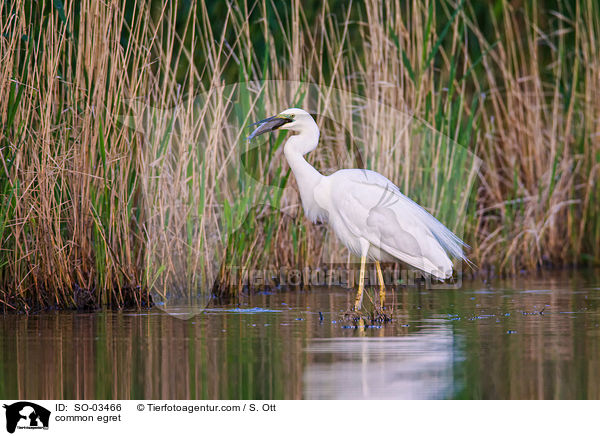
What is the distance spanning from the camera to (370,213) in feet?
24.1

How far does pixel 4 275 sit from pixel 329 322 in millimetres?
2214

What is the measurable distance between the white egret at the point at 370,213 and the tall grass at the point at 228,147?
0.60 metres

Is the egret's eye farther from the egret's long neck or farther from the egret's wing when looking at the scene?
the egret's wing

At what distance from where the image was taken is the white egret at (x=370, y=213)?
7281mm

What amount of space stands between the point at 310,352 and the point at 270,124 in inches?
103

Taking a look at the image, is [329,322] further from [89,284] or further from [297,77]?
[297,77]

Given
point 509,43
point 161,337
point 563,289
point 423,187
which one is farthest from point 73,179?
point 509,43

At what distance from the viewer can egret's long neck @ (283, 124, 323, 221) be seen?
745 cm

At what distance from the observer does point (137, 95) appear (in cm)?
714

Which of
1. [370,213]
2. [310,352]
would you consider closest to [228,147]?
[370,213]
